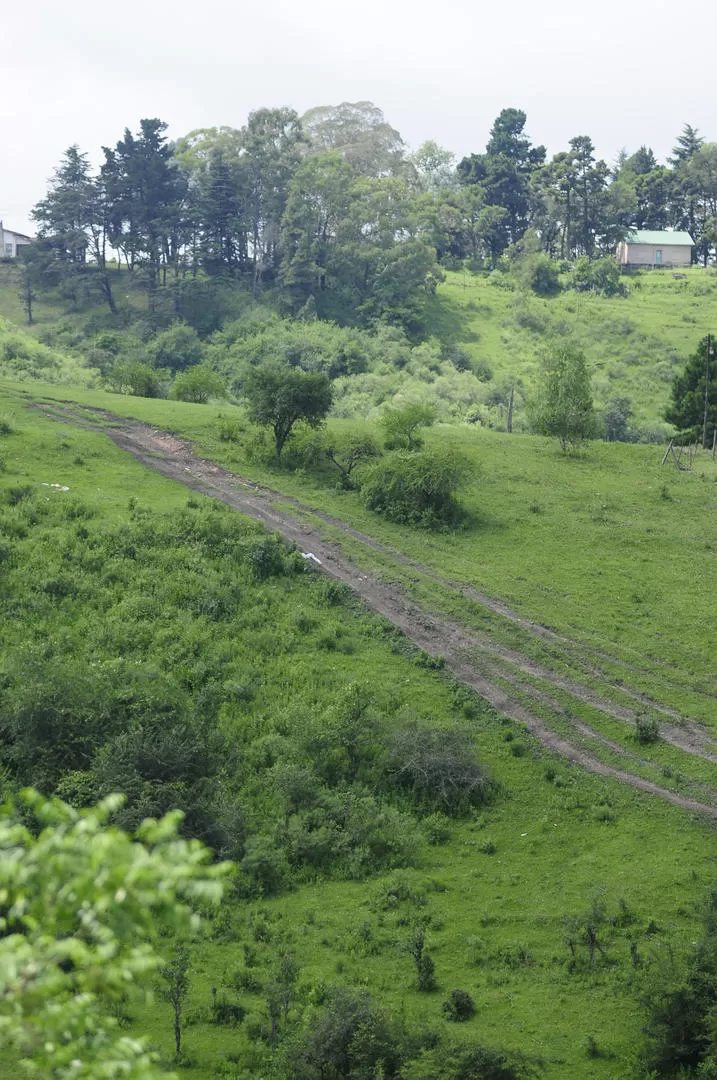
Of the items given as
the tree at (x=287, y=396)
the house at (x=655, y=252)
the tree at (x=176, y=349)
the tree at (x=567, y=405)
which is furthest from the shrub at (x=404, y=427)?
the house at (x=655, y=252)

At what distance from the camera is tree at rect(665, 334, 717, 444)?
56969 millimetres

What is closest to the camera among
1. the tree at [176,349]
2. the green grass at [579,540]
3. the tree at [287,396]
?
the green grass at [579,540]

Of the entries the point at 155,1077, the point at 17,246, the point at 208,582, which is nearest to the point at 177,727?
the point at 208,582

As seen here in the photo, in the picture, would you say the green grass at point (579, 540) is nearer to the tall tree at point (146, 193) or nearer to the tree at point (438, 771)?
the tree at point (438, 771)

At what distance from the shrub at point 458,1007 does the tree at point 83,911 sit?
12019mm

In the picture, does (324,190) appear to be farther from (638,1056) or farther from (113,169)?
(638,1056)

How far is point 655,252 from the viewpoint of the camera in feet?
369

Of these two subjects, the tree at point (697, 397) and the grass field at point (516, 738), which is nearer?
the grass field at point (516, 738)

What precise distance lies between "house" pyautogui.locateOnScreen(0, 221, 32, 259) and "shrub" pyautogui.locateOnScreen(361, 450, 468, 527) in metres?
72.9

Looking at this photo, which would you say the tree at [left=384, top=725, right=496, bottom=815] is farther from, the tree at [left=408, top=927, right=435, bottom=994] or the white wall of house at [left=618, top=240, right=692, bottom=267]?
the white wall of house at [left=618, top=240, right=692, bottom=267]

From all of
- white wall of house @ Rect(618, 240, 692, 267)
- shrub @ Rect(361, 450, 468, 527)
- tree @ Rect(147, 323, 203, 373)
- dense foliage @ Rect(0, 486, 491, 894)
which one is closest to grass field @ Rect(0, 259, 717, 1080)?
dense foliage @ Rect(0, 486, 491, 894)

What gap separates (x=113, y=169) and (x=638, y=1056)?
87.6 m

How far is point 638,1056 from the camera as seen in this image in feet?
51.3

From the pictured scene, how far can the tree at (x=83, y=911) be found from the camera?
560 cm
